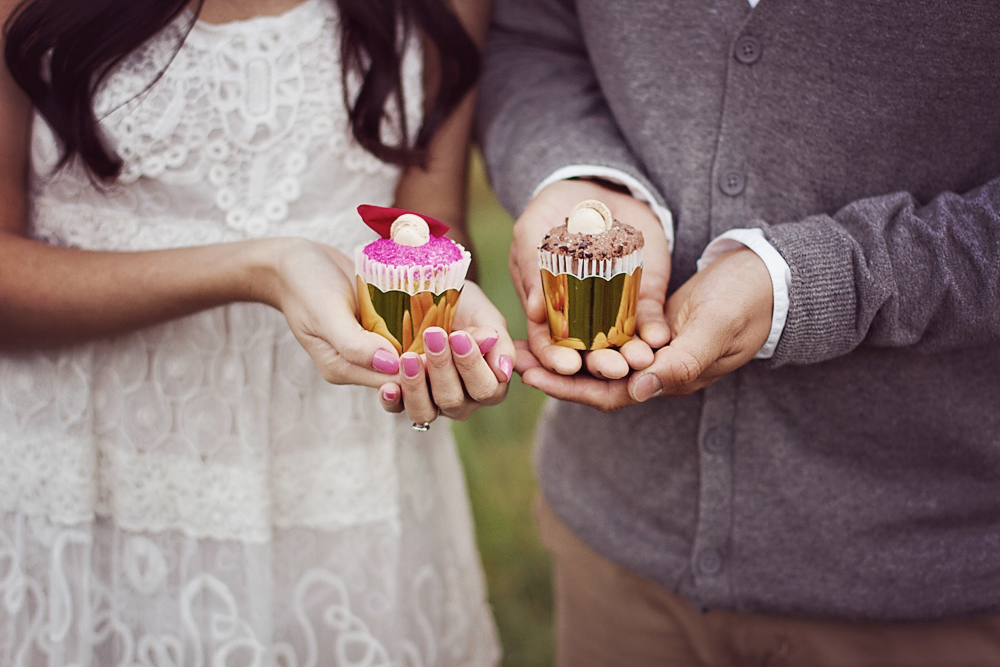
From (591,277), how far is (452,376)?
51 cm

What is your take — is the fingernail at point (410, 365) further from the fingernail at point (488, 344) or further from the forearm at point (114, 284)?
the forearm at point (114, 284)

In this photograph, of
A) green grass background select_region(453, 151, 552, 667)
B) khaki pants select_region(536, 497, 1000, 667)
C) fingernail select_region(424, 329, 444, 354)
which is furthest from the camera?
green grass background select_region(453, 151, 552, 667)

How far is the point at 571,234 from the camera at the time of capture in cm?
180

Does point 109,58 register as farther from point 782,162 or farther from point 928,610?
point 928,610

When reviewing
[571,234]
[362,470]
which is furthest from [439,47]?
[362,470]

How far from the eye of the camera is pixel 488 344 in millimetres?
1527

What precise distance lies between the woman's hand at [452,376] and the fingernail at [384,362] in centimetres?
3

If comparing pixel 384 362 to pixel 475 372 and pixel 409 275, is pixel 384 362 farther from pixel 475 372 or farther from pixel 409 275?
pixel 409 275

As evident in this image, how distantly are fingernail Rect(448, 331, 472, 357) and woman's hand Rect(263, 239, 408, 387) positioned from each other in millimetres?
136

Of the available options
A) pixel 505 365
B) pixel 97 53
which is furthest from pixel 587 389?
pixel 97 53

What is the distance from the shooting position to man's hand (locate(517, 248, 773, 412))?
1.47 m

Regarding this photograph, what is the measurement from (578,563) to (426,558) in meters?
0.45

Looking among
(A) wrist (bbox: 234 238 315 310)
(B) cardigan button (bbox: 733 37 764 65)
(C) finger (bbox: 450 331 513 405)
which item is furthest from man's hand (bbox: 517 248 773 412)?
(A) wrist (bbox: 234 238 315 310)

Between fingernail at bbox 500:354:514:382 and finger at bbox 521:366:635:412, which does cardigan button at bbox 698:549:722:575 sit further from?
fingernail at bbox 500:354:514:382
